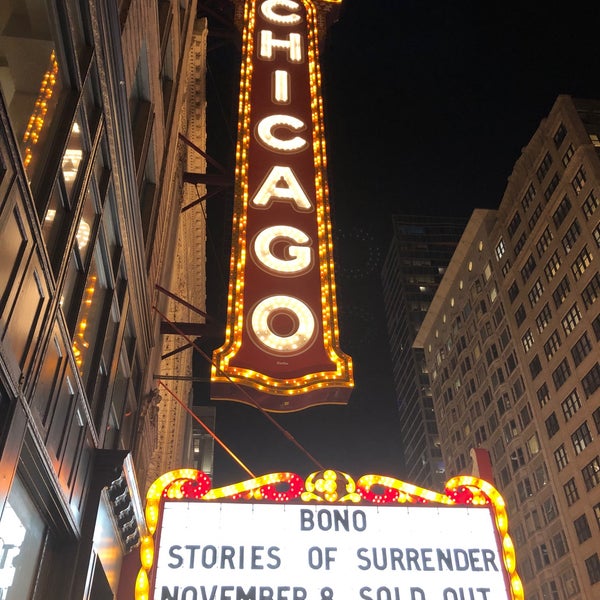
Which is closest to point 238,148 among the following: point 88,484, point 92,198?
point 92,198

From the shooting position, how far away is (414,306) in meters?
129

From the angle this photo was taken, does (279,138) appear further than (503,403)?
No

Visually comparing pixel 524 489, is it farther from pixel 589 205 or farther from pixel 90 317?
pixel 90 317

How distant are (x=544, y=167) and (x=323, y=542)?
2385 inches

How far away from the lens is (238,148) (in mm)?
15062

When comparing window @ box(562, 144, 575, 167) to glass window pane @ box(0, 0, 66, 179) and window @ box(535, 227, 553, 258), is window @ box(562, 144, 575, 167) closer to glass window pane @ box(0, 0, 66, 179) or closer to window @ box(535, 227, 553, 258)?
window @ box(535, 227, 553, 258)

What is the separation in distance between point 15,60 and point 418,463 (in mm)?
116037

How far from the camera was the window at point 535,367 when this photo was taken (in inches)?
2313

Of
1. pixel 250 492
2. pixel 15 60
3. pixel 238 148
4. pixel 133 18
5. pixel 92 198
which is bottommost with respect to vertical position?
pixel 250 492

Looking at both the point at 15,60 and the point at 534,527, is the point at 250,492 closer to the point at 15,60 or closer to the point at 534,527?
the point at 15,60

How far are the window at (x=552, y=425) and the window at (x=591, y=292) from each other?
10.2 meters

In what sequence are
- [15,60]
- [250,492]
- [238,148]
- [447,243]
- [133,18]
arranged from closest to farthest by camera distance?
1. [15,60]
2. [250,492]
3. [133,18]
4. [238,148]
5. [447,243]

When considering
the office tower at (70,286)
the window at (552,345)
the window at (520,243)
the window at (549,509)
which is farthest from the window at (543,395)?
the office tower at (70,286)

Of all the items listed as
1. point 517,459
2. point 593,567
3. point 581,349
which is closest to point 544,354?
point 581,349
